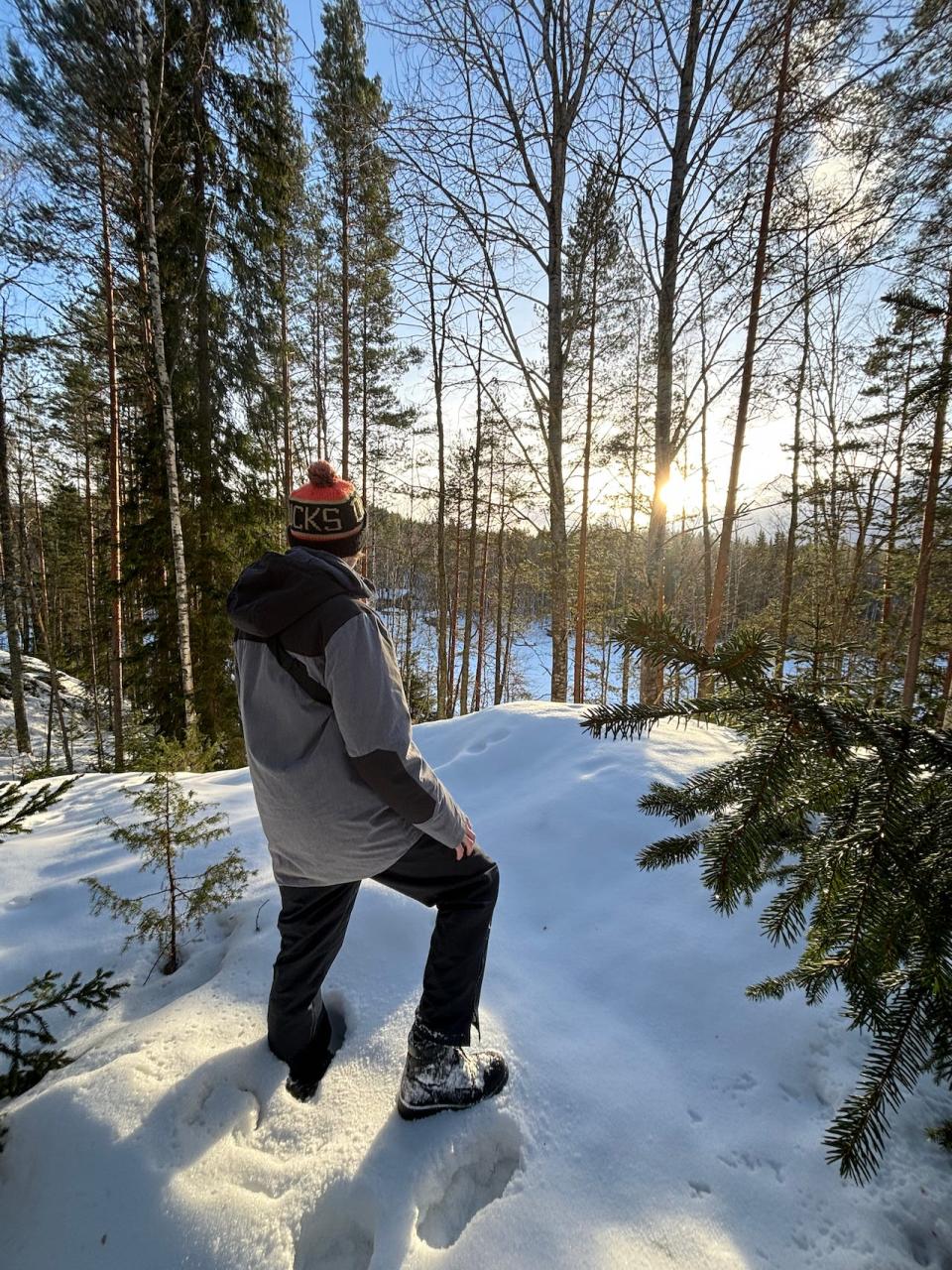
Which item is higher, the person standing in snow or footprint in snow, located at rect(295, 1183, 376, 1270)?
the person standing in snow

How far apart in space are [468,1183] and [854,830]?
4.91ft

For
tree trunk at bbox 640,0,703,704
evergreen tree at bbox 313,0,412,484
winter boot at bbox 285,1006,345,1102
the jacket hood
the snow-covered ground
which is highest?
evergreen tree at bbox 313,0,412,484

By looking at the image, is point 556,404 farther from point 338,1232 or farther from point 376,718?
point 338,1232

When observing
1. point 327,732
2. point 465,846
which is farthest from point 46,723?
point 465,846

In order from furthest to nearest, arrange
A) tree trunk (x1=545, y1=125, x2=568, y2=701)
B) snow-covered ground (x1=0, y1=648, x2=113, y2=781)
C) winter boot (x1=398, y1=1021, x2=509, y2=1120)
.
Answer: snow-covered ground (x1=0, y1=648, x2=113, y2=781) → tree trunk (x1=545, y1=125, x2=568, y2=701) → winter boot (x1=398, y1=1021, x2=509, y2=1120)

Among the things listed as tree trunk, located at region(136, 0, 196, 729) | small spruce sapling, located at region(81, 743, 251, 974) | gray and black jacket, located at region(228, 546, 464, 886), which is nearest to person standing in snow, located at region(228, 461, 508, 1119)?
gray and black jacket, located at region(228, 546, 464, 886)

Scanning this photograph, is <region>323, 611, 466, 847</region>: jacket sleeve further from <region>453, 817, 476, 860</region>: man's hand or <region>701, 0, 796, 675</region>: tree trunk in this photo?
<region>701, 0, 796, 675</region>: tree trunk

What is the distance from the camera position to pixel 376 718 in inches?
53.5

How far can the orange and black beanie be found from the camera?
1598 millimetres

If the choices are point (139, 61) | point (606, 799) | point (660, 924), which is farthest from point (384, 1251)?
point (139, 61)

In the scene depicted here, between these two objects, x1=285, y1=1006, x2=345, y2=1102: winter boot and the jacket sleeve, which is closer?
the jacket sleeve

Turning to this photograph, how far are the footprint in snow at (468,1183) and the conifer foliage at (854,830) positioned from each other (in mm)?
1010

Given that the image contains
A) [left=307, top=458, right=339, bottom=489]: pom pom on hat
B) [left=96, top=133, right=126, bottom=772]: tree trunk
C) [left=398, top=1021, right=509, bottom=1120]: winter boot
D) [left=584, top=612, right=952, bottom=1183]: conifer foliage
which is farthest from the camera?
[left=96, top=133, right=126, bottom=772]: tree trunk

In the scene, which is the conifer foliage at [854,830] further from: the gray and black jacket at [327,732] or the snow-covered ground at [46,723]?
the snow-covered ground at [46,723]
